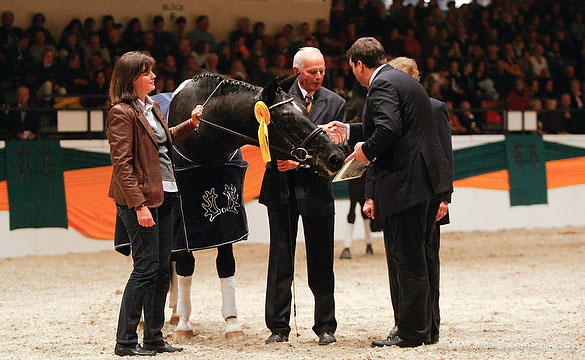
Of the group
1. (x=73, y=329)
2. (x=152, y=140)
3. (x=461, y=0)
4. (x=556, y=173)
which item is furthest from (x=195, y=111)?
(x=461, y=0)

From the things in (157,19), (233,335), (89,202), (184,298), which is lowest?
(233,335)

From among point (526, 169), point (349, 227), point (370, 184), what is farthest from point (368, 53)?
point (526, 169)

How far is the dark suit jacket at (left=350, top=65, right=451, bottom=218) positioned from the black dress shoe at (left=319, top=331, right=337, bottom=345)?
3.01ft

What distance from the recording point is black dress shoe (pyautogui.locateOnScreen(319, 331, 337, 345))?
17.5 ft

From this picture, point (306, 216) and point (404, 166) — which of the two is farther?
point (306, 216)

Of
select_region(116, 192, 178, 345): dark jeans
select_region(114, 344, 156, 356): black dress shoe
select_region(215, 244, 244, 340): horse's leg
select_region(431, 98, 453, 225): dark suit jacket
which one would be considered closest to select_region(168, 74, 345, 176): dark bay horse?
select_region(116, 192, 178, 345): dark jeans

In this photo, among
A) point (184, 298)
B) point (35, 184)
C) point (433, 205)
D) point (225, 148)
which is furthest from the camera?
point (35, 184)

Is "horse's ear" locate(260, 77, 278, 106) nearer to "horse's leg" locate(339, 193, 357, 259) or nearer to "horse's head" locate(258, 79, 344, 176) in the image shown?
"horse's head" locate(258, 79, 344, 176)

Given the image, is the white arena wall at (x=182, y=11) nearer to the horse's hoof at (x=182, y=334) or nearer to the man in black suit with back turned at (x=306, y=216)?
the horse's hoof at (x=182, y=334)

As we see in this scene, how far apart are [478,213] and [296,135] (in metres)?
8.16

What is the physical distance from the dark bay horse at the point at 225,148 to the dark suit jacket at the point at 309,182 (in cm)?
24

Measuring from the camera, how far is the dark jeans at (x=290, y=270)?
541cm

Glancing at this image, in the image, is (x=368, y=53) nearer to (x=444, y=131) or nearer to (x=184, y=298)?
(x=444, y=131)

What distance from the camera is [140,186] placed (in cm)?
466
